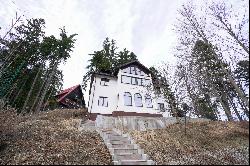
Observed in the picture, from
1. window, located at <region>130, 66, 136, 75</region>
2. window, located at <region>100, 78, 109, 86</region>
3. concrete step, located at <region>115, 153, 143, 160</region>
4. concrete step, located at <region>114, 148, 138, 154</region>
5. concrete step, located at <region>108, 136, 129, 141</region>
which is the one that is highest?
window, located at <region>130, 66, 136, 75</region>

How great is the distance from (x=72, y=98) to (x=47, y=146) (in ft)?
92.6

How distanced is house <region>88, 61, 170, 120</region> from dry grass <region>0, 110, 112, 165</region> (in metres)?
12.5

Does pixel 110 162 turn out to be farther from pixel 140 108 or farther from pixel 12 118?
pixel 140 108

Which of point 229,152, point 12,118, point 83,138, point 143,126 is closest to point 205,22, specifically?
point 143,126

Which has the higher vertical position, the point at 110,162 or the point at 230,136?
the point at 230,136

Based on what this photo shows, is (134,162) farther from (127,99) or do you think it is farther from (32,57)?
(32,57)

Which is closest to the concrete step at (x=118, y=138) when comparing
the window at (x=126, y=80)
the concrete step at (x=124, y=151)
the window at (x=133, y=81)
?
the concrete step at (x=124, y=151)

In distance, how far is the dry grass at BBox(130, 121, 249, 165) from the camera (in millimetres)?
10242

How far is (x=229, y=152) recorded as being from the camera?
11352 mm

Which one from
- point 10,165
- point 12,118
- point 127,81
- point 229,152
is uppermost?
point 127,81

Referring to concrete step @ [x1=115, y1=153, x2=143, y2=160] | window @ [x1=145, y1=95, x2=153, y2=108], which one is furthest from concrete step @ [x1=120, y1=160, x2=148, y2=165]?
window @ [x1=145, y1=95, x2=153, y2=108]

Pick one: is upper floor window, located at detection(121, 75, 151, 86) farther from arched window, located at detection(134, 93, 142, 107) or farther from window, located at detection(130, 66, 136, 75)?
arched window, located at detection(134, 93, 142, 107)

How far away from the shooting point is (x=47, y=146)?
12.7 metres

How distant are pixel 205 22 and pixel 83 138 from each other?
1500cm
